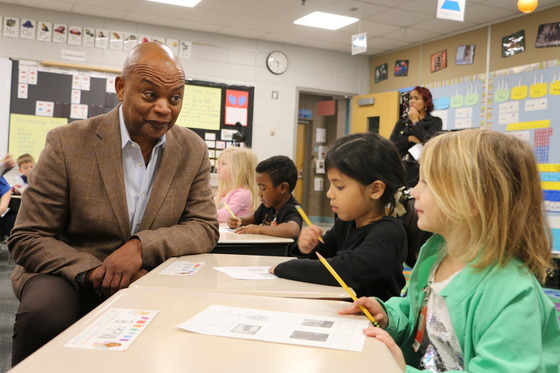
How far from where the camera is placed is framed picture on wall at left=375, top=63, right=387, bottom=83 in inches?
301

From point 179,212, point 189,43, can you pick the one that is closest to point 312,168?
point 189,43

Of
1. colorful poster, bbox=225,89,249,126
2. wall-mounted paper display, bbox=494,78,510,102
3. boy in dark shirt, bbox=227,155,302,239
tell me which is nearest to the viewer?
boy in dark shirt, bbox=227,155,302,239

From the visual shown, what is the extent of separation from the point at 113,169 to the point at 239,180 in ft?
6.83

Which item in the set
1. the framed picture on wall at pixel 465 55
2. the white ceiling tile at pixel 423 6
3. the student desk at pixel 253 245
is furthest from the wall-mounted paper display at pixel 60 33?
the student desk at pixel 253 245

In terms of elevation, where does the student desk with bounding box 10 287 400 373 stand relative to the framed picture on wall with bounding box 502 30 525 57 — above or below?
below

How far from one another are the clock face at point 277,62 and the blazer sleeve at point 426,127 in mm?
3177

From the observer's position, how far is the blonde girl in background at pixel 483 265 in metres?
0.88

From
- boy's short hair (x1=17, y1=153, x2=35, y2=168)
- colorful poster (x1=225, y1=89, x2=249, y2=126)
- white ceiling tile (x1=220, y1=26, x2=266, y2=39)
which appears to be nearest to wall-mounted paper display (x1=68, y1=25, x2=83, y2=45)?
boy's short hair (x1=17, y1=153, x2=35, y2=168)

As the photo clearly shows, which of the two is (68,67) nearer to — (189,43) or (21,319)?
(189,43)

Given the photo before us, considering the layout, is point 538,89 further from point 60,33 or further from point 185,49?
point 60,33

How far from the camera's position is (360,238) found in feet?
5.23

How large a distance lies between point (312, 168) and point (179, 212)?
7.38 meters

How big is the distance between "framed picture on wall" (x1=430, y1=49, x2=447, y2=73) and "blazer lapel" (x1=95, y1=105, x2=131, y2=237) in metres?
5.77

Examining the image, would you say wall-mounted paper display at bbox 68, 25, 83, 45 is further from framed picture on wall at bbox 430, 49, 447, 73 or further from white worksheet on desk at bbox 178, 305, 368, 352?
white worksheet on desk at bbox 178, 305, 368, 352
